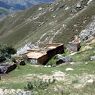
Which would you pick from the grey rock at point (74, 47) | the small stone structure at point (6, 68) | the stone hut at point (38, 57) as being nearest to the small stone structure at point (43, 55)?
the stone hut at point (38, 57)

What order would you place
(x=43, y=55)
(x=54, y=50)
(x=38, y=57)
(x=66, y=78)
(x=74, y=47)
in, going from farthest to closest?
(x=74, y=47) < (x=54, y=50) < (x=43, y=55) < (x=38, y=57) < (x=66, y=78)

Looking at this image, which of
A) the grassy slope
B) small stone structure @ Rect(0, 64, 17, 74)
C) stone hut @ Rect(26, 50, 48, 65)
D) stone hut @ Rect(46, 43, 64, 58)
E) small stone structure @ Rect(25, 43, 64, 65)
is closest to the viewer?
the grassy slope

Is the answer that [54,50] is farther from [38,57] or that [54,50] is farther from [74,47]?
[38,57]

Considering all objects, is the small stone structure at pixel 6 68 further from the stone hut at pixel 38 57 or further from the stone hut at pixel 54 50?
the stone hut at pixel 54 50

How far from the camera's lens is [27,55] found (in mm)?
49656

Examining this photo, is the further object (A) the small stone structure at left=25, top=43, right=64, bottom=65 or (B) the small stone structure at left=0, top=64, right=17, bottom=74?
(A) the small stone structure at left=25, top=43, right=64, bottom=65

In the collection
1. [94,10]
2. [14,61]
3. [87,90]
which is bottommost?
[87,90]

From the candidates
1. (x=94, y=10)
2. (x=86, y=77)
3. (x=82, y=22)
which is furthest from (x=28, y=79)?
(x=94, y=10)

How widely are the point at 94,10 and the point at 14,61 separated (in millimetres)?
87636

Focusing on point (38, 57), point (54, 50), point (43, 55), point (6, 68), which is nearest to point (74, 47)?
point (54, 50)

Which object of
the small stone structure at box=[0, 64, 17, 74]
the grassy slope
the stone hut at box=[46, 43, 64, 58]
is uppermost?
the stone hut at box=[46, 43, 64, 58]

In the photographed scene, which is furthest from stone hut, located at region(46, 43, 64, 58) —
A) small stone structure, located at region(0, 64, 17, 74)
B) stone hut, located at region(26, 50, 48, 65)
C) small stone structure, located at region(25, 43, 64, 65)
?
small stone structure, located at region(0, 64, 17, 74)

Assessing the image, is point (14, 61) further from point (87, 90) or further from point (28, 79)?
point (87, 90)

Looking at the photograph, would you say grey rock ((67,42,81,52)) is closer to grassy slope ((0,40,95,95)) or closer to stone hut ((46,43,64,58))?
stone hut ((46,43,64,58))
